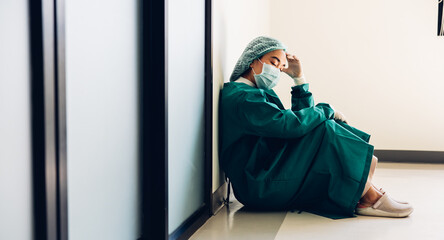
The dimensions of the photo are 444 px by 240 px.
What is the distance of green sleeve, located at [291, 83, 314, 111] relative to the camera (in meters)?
2.81

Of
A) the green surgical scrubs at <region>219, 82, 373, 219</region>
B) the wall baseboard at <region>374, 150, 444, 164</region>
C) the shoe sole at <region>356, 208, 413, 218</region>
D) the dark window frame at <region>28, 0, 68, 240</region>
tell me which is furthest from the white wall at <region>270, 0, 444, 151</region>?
the dark window frame at <region>28, 0, 68, 240</region>

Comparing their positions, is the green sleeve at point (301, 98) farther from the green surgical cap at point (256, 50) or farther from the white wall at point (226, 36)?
the white wall at point (226, 36)

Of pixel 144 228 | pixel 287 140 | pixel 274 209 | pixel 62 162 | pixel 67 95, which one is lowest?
pixel 274 209

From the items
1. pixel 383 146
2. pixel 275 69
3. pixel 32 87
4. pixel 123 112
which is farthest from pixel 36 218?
pixel 383 146

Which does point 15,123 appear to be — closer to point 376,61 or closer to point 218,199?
point 218,199

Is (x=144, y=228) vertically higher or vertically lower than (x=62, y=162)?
lower

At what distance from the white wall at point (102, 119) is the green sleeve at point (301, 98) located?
4.02 ft

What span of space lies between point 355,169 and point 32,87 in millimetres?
1773

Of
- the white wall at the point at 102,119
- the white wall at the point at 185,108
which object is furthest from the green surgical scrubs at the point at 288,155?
the white wall at the point at 102,119

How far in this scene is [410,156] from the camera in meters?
4.41

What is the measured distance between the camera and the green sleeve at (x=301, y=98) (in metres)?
2.81

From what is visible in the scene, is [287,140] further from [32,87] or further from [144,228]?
[32,87]

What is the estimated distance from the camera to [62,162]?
1.26 m

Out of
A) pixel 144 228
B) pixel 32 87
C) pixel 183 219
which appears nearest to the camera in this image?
pixel 32 87
